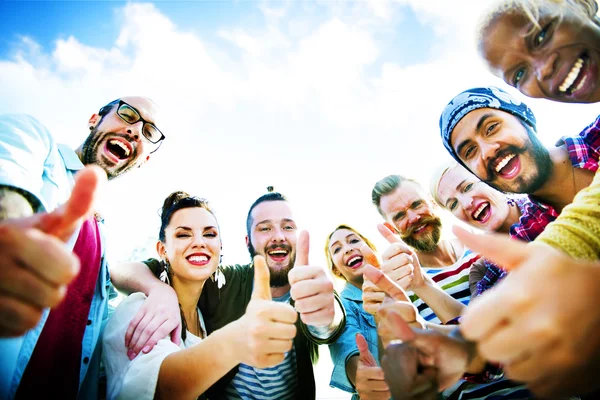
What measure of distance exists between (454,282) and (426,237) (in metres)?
0.85

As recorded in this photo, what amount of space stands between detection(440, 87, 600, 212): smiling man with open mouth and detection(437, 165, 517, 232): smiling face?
3.27 ft

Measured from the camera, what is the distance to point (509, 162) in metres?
2.54

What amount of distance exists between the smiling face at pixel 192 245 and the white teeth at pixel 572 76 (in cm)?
323

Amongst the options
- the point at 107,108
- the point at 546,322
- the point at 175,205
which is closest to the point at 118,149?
the point at 107,108

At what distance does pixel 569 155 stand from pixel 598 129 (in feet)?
1.07

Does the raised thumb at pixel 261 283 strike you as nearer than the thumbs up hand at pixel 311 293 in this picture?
Yes

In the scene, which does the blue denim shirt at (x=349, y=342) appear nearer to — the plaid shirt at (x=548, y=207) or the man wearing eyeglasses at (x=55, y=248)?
the plaid shirt at (x=548, y=207)

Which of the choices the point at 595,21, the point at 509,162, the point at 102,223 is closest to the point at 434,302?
the point at 509,162

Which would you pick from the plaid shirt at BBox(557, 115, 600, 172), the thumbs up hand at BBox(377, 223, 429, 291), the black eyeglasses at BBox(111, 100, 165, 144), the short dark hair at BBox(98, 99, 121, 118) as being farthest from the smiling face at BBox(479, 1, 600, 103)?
the short dark hair at BBox(98, 99, 121, 118)

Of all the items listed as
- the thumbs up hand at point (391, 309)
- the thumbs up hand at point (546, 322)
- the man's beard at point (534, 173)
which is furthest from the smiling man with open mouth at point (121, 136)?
the man's beard at point (534, 173)

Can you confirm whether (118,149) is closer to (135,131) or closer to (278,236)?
(135,131)

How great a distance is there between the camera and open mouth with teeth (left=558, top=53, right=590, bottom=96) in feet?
6.42

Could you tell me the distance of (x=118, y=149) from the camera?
3.14 metres

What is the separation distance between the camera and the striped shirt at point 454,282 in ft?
9.97
